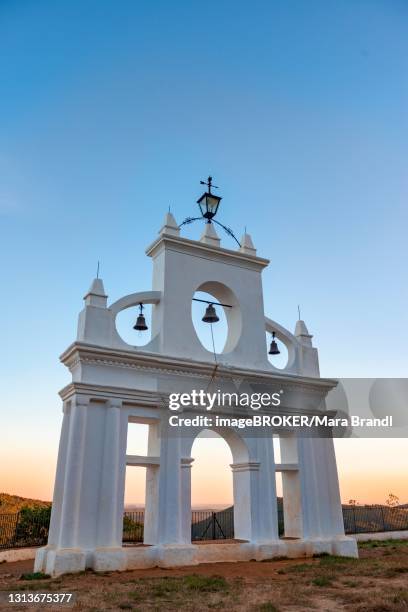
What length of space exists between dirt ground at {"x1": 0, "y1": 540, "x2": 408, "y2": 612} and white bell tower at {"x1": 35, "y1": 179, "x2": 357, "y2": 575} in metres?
0.82

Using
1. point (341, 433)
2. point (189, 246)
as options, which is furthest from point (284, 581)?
point (189, 246)

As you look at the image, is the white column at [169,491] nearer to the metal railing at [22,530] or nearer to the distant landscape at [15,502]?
the metal railing at [22,530]

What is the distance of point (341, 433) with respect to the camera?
1539 centimetres

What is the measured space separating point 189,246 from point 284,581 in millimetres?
8737

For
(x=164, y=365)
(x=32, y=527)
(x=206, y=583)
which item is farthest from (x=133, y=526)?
(x=206, y=583)

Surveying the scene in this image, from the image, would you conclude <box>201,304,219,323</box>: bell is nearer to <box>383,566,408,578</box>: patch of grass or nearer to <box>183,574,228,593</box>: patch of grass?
<box>183,574,228,593</box>: patch of grass

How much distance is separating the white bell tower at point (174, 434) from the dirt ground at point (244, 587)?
824mm

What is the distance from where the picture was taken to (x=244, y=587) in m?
8.88

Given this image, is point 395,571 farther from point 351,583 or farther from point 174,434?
point 174,434

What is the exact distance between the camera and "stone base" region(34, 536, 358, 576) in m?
10.5

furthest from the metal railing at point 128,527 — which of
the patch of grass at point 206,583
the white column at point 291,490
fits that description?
the patch of grass at point 206,583

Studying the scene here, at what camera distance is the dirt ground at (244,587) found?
23.7 feet

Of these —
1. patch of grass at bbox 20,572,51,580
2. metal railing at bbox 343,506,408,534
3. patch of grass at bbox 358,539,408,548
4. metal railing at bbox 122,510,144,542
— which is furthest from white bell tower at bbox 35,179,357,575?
metal railing at bbox 343,506,408,534

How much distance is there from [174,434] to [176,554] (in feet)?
8.80
